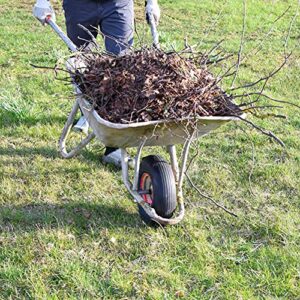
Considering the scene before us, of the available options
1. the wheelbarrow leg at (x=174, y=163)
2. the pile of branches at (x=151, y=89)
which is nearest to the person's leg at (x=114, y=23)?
the wheelbarrow leg at (x=174, y=163)

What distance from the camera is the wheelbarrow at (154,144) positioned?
256cm

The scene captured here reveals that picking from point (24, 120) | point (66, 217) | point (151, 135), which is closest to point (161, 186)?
point (151, 135)

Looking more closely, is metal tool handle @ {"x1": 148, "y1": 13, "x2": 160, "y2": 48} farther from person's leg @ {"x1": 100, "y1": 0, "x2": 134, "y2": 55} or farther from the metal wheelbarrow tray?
the metal wheelbarrow tray

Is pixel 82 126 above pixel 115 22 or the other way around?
the other way around

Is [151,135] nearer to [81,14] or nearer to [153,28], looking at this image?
[153,28]

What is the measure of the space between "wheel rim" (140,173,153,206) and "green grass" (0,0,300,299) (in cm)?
15

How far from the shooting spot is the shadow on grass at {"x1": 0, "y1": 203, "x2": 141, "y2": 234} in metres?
3.09

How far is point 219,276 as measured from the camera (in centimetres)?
267

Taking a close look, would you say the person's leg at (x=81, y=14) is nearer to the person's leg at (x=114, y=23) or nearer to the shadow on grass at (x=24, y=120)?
the person's leg at (x=114, y=23)

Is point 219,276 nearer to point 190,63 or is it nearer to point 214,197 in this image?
point 214,197

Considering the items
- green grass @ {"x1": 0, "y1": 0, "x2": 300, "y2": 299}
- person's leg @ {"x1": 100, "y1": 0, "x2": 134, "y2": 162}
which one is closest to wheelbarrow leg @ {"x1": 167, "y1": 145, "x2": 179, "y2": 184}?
green grass @ {"x1": 0, "y1": 0, "x2": 300, "y2": 299}

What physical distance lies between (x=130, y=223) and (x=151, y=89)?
929 mm

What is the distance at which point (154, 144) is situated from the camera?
2.83 metres

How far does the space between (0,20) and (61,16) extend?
0.94m
